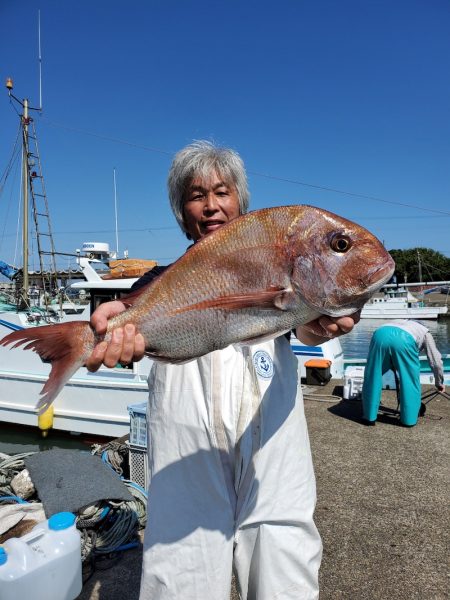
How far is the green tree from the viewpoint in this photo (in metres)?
71.7

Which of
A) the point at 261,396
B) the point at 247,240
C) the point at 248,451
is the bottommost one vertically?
the point at 248,451

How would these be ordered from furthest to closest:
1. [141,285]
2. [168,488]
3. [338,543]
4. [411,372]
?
[411,372]
[338,543]
[141,285]
[168,488]

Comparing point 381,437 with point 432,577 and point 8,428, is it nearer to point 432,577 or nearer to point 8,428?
point 432,577

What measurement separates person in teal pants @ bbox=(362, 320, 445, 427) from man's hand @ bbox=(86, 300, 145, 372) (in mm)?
5157

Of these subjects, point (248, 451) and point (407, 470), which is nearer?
point (248, 451)

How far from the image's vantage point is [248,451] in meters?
1.73

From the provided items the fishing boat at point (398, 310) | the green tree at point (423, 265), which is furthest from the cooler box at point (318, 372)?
the green tree at point (423, 265)

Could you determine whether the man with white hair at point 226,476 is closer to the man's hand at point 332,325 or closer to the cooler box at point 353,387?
the man's hand at point 332,325

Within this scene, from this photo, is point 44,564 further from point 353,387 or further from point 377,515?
point 353,387

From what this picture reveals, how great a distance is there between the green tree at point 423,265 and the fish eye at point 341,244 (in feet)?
244

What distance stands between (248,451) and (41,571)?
173 cm

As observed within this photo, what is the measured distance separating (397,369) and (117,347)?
5.52m

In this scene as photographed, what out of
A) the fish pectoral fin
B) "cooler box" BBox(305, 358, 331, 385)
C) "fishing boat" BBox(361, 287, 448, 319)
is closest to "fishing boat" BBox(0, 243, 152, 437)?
"cooler box" BBox(305, 358, 331, 385)

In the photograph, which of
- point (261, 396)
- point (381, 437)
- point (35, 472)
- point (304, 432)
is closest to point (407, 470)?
point (381, 437)
